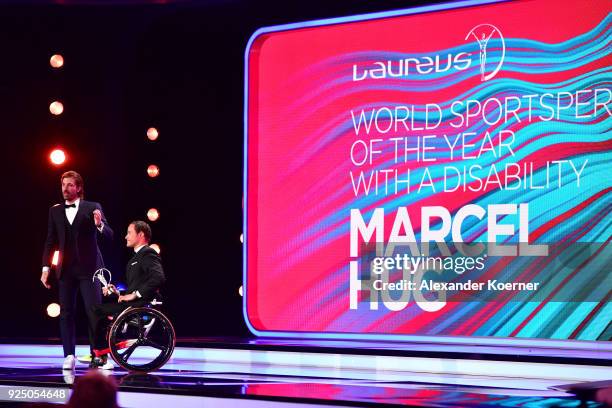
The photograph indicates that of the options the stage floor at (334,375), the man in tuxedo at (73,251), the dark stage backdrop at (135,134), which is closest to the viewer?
the stage floor at (334,375)

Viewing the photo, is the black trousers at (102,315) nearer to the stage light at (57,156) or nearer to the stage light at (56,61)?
the stage light at (57,156)

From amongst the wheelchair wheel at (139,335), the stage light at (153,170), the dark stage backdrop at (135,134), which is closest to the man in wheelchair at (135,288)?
the wheelchair wheel at (139,335)

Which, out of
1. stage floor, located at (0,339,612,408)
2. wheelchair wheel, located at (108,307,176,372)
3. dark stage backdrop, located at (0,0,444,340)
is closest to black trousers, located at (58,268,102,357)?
stage floor, located at (0,339,612,408)

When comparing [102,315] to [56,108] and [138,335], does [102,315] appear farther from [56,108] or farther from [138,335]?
[56,108]

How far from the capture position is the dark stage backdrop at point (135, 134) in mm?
8164

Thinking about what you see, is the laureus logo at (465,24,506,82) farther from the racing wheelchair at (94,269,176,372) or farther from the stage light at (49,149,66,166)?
the stage light at (49,149,66,166)

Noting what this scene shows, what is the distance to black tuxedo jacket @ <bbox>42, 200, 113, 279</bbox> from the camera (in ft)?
21.2

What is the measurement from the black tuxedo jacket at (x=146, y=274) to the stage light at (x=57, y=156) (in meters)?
2.33

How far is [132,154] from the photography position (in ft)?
27.5

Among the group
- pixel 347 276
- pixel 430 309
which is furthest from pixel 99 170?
pixel 430 309

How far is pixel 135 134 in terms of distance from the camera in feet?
27.6

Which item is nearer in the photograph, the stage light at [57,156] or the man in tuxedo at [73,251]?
the man in tuxedo at [73,251]

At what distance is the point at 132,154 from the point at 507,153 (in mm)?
3366

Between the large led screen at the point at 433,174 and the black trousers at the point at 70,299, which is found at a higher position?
the large led screen at the point at 433,174
